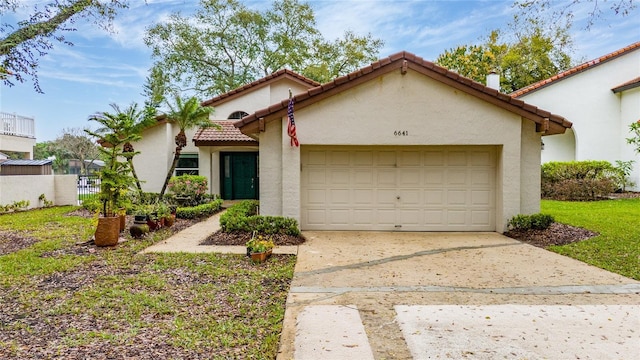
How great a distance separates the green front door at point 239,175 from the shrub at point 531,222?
12.5m

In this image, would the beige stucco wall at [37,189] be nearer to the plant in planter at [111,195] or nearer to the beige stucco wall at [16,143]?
the beige stucco wall at [16,143]

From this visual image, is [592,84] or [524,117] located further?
[592,84]

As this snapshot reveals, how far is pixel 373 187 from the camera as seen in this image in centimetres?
1021

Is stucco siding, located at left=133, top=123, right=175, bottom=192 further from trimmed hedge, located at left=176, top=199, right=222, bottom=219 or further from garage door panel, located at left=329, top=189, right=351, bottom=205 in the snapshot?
garage door panel, located at left=329, top=189, right=351, bottom=205

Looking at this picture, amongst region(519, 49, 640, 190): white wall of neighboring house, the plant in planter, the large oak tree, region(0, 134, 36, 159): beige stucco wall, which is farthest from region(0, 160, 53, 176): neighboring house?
region(519, 49, 640, 190): white wall of neighboring house

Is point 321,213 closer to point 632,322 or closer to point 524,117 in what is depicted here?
point 524,117

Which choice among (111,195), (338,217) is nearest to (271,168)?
(338,217)

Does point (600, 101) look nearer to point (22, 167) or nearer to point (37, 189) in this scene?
point (37, 189)

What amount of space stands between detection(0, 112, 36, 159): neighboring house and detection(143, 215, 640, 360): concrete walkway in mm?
17865

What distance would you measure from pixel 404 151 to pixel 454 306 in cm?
606

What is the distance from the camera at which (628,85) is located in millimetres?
17422

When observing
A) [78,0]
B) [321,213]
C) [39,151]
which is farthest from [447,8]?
[39,151]

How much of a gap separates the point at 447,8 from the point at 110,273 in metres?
14.9

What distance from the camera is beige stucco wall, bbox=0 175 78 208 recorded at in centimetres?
1459
